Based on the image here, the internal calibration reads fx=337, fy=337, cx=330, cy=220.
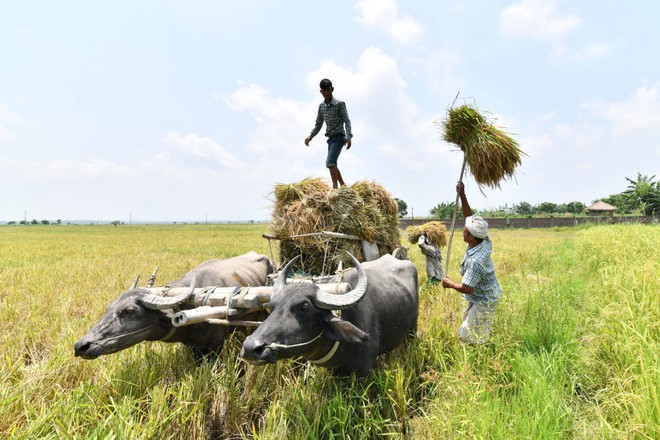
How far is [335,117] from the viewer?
221 inches

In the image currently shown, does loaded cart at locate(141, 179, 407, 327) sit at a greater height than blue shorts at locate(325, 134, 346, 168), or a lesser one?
lesser

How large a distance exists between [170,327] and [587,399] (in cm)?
338

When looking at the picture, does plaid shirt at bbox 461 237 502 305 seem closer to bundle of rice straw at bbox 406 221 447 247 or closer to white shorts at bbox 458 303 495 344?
white shorts at bbox 458 303 495 344

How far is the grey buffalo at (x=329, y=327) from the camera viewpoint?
2.16 meters

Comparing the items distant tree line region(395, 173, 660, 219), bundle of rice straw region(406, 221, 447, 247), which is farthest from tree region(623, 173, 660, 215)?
bundle of rice straw region(406, 221, 447, 247)

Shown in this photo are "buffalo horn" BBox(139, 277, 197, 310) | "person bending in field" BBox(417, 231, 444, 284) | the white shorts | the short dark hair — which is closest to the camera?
"buffalo horn" BBox(139, 277, 197, 310)

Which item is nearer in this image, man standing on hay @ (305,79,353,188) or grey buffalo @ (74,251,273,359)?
grey buffalo @ (74,251,273,359)

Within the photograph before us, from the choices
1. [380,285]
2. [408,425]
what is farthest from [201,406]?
[380,285]

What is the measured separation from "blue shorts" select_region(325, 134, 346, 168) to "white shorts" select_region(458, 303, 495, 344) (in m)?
3.25

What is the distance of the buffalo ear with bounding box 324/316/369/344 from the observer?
2.34m

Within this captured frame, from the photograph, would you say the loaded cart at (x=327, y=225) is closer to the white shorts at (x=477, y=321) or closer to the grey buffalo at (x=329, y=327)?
the grey buffalo at (x=329, y=327)

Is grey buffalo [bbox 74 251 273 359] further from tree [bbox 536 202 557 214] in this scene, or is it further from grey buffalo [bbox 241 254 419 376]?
tree [bbox 536 202 557 214]

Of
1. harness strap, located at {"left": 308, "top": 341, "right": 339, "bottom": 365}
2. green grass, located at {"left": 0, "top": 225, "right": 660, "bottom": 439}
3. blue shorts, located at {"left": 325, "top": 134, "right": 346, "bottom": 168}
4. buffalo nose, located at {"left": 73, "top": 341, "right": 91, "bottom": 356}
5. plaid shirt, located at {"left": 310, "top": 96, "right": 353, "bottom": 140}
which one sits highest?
plaid shirt, located at {"left": 310, "top": 96, "right": 353, "bottom": 140}

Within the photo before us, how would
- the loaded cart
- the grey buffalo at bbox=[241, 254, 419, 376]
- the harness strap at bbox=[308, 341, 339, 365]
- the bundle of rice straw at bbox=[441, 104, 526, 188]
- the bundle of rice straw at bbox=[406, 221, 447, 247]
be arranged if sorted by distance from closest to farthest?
the grey buffalo at bbox=[241, 254, 419, 376] → the harness strap at bbox=[308, 341, 339, 365] → the bundle of rice straw at bbox=[441, 104, 526, 188] → the loaded cart → the bundle of rice straw at bbox=[406, 221, 447, 247]
